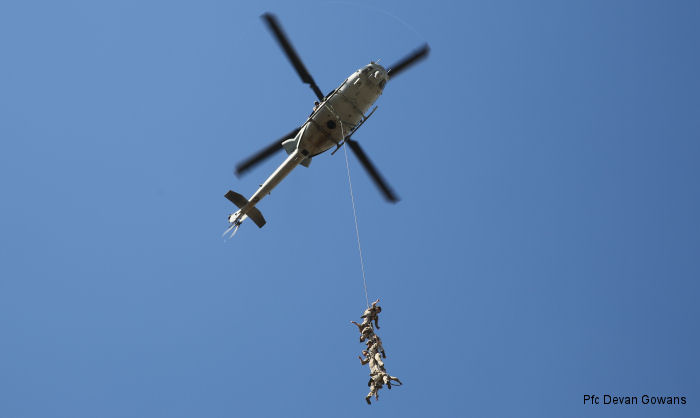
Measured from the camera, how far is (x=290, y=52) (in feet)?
43.7

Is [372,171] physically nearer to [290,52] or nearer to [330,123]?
[330,123]

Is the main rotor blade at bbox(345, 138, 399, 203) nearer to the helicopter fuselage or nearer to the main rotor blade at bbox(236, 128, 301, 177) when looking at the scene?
the helicopter fuselage

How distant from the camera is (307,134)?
553 inches

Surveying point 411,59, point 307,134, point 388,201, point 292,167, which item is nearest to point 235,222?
point 292,167

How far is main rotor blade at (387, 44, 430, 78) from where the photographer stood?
47.0 ft

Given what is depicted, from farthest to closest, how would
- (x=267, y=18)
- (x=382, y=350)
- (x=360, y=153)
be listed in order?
(x=360, y=153) → (x=267, y=18) → (x=382, y=350)

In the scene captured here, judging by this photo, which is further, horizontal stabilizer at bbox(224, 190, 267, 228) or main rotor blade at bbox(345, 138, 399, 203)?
horizontal stabilizer at bbox(224, 190, 267, 228)

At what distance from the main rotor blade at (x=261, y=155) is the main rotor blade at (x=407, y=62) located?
10.3ft

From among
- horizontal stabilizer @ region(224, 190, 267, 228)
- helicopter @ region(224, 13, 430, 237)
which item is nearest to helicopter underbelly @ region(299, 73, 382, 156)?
helicopter @ region(224, 13, 430, 237)

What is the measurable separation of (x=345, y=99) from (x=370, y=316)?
6002mm

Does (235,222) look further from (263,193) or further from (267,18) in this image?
(267,18)

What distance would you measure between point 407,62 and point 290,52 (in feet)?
11.1

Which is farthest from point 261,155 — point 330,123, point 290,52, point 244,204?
point 290,52

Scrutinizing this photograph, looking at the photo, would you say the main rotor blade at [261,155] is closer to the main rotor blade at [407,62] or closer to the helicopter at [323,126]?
the helicopter at [323,126]
